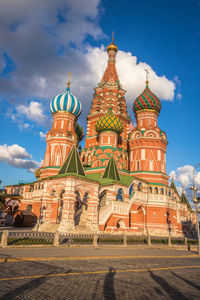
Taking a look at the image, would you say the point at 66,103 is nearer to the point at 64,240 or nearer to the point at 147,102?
the point at 147,102

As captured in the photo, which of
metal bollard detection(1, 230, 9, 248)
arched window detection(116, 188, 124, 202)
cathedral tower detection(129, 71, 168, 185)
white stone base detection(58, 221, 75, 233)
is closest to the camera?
metal bollard detection(1, 230, 9, 248)

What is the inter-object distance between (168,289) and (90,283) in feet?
6.12

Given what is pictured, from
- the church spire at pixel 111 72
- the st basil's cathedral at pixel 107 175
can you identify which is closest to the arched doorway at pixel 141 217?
the st basil's cathedral at pixel 107 175

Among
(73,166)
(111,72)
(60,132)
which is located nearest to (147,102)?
(111,72)

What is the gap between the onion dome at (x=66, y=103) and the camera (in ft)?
113

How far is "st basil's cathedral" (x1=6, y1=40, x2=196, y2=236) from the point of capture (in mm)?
22255

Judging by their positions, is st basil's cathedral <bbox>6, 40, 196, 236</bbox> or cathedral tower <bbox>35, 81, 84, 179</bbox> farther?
cathedral tower <bbox>35, 81, 84, 179</bbox>

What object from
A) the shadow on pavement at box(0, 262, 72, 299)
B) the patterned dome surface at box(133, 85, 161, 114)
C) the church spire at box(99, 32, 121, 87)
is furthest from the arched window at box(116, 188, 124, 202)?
the church spire at box(99, 32, 121, 87)

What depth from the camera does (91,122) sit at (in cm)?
3994

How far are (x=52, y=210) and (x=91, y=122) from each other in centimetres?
2012

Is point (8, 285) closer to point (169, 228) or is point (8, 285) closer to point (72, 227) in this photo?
point (72, 227)

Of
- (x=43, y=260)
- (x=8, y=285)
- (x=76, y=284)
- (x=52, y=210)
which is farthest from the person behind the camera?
(x=52, y=210)

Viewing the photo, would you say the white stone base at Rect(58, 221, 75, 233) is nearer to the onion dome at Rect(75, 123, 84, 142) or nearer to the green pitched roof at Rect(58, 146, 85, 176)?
Result: the green pitched roof at Rect(58, 146, 85, 176)

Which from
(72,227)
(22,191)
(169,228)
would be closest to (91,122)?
(22,191)
